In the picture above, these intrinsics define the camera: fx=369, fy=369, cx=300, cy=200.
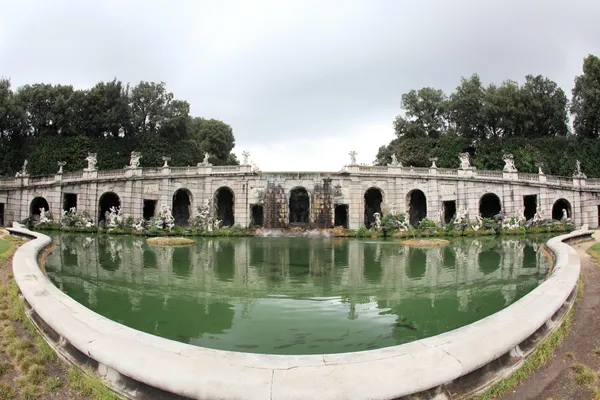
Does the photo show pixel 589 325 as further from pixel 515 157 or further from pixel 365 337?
pixel 515 157

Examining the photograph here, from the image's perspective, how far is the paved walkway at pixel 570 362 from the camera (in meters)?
4.62

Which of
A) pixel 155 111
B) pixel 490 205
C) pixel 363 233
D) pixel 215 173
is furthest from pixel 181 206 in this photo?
pixel 490 205

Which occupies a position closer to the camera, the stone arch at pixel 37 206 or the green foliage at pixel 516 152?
the stone arch at pixel 37 206

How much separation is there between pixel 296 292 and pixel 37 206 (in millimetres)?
41552

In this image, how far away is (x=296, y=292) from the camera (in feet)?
37.9

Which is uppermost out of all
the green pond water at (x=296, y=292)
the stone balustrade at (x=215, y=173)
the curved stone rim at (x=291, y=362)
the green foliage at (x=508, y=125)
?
the green foliage at (x=508, y=125)

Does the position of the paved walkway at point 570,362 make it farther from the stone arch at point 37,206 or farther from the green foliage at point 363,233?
the stone arch at point 37,206

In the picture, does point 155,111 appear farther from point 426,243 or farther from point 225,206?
point 426,243

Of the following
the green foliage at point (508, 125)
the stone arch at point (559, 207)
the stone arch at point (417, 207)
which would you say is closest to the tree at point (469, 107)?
the green foliage at point (508, 125)

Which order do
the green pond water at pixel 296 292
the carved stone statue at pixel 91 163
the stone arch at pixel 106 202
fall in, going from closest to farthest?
the green pond water at pixel 296 292
the carved stone statue at pixel 91 163
the stone arch at pixel 106 202

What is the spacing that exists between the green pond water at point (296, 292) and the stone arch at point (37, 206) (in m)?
24.3

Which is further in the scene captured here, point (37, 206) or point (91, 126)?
point (91, 126)

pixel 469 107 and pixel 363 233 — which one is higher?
pixel 469 107

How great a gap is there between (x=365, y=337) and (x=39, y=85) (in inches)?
2061
